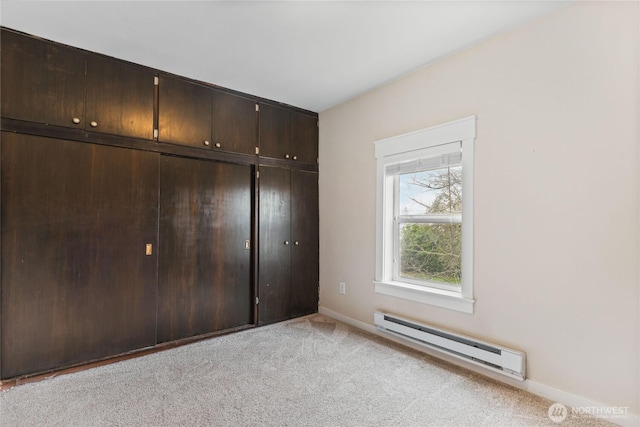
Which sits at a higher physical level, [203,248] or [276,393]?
[203,248]

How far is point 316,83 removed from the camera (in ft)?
9.88

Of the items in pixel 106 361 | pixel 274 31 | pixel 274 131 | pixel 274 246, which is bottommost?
pixel 106 361

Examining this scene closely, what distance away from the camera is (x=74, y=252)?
2.36 metres

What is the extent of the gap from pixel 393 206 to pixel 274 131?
152cm

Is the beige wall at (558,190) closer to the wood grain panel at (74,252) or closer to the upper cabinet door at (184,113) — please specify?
the upper cabinet door at (184,113)

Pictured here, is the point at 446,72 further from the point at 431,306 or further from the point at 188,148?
the point at 188,148

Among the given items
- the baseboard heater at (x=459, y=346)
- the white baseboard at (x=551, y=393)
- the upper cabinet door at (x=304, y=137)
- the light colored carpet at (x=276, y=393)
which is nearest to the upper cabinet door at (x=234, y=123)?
the upper cabinet door at (x=304, y=137)

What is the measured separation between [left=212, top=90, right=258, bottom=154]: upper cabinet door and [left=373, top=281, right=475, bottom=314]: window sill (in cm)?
192

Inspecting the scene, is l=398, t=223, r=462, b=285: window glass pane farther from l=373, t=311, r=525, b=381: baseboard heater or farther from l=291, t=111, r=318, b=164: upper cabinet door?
l=291, t=111, r=318, b=164: upper cabinet door

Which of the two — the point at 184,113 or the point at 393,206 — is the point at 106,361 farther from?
the point at 393,206

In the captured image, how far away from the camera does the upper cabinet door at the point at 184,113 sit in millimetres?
2787

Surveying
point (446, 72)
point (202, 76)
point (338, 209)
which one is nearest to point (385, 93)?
point (446, 72)

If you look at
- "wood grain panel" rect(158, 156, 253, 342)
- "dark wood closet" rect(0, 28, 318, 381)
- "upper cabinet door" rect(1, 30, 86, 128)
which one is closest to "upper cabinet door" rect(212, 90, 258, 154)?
"dark wood closet" rect(0, 28, 318, 381)

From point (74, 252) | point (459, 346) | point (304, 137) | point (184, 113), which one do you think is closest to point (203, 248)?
point (74, 252)
